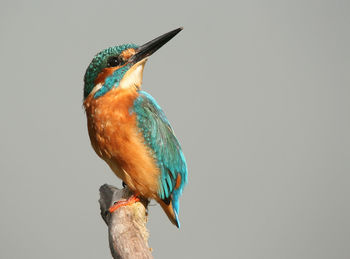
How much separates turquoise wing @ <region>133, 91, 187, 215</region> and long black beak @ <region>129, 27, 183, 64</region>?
1.00 ft

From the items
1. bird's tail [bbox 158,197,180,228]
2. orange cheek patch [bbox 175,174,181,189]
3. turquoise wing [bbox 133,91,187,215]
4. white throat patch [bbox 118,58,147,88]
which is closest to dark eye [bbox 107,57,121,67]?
white throat patch [bbox 118,58,147,88]

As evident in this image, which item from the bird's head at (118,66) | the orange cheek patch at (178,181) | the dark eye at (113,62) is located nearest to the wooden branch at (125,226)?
the orange cheek patch at (178,181)

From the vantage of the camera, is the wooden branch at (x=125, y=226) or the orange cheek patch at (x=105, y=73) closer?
the wooden branch at (x=125, y=226)

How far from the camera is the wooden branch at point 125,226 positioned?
303 centimetres

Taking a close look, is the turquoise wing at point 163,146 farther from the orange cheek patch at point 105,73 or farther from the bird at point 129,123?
the orange cheek patch at point 105,73

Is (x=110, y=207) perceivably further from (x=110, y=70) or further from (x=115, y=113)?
(x=110, y=70)

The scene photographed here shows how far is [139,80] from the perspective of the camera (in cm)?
359

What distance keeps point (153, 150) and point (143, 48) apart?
2.56ft

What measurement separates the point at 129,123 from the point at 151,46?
1.99 feet

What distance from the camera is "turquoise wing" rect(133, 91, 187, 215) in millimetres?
3508

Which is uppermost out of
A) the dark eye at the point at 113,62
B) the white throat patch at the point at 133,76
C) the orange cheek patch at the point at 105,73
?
the dark eye at the point at 113,62

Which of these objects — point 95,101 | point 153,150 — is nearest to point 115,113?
point 95,101

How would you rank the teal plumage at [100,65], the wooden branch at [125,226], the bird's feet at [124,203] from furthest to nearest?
1. the bird's feet at [124,203]
2. the teal plumage at [100,65]
3. the wooden branch at [125,226]

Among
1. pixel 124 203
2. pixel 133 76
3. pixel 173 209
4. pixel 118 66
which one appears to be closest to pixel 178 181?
pixel 173 209
